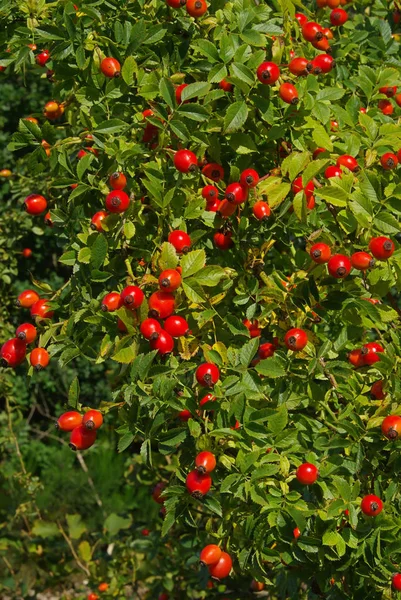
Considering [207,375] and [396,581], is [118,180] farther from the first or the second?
[396,581]

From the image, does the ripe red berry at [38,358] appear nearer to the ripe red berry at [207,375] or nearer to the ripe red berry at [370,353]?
the ripe red berry at [207,375]

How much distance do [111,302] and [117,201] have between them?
0.69 feet

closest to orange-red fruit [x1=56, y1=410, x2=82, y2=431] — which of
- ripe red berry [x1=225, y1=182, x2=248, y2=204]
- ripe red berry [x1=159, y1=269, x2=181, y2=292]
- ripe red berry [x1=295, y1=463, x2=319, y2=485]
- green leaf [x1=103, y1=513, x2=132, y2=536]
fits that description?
ripe red berry [x1=159, y1=269, x2=181, y2=292]

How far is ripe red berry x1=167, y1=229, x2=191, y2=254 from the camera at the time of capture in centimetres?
157

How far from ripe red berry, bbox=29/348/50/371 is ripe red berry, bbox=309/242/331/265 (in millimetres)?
604

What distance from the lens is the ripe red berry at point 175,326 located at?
1488 mm

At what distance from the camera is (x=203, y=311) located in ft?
5.18

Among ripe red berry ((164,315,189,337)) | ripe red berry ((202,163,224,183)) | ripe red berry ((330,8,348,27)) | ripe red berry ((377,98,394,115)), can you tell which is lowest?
ripe red berry ((164,315,189,337))

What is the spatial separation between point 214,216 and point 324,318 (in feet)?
1.11

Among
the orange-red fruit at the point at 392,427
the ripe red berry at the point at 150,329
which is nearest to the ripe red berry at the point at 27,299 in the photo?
the ripe red berry at the point at 150,329

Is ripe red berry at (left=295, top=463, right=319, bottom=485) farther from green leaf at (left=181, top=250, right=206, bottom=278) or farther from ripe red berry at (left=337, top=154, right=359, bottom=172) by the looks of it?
ripe red berry at (left=337, top=154, right=359, bottom=172)

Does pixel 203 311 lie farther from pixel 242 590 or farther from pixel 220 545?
pixel 242 590

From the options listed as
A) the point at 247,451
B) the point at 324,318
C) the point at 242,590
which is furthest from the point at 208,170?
the point at 242,590

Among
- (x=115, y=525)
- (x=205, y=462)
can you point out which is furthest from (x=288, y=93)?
(x=115, y=525)
